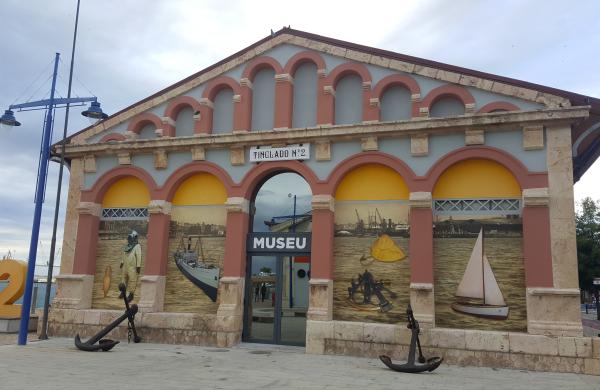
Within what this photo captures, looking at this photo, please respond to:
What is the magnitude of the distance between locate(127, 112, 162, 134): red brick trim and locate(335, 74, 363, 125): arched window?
5984mm

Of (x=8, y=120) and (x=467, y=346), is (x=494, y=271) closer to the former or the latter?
(x=467, y=346)

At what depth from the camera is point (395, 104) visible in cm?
1295

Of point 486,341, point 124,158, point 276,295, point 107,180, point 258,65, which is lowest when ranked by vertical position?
point 486,341

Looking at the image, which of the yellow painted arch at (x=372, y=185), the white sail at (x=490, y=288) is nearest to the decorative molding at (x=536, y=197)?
the white sail at (x=490, y=288)

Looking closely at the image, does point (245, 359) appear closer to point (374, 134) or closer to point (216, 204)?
point (216, 204)

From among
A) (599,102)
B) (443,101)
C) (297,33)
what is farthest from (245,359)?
(599,102)

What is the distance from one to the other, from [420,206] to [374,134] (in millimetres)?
2277

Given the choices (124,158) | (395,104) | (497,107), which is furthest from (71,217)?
(497,107)

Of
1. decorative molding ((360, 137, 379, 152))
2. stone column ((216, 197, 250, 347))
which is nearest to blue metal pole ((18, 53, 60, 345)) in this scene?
stone column ((216, 197, 250, 347))

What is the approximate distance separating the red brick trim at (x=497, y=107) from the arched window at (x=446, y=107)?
54 cm

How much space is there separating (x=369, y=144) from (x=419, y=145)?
1.31 m

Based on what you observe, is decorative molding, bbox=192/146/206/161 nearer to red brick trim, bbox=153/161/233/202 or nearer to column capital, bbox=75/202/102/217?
red brick trim, bbox=153/161/233/202

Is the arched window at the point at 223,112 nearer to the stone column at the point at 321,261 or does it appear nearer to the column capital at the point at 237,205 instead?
the column capital at the point at 237,205

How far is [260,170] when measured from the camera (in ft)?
44.9
